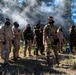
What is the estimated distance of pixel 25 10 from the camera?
4275 cm

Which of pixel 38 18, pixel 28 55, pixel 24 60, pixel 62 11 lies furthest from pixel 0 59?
pixel 62 11

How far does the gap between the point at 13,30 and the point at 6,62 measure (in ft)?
7.41

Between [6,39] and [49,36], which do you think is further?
[6,39]

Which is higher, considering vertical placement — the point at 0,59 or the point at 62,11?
the point at 62,11

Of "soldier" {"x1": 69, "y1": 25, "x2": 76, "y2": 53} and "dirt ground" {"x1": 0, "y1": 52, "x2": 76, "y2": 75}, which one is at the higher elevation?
"soldier" {"x1": 69, "y1": 25, "x2": 76, "y2": 53}

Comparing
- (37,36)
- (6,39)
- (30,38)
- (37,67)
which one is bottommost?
(37,67)

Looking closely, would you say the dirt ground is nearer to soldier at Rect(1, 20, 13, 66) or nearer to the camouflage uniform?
soldier at Rect(1, 20, 13, 66)

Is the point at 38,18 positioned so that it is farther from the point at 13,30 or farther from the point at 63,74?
the point at 63,74

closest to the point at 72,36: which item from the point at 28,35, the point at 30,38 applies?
the point at 30,38

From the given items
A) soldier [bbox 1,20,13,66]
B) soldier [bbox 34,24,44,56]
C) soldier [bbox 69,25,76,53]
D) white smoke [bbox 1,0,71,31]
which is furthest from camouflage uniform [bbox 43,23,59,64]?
white smoke [bbox 1,0,71,31]

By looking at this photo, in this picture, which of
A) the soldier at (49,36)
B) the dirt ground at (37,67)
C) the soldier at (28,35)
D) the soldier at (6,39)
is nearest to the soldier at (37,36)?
the soldier at (28,35)

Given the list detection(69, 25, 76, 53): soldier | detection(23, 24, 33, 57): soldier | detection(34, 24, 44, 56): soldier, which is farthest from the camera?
detection(69, 25, 76, 53): soldier

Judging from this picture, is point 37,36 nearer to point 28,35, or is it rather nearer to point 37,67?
point 28,35

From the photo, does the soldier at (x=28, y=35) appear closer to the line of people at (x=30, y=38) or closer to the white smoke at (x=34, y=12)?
the line of people at (x=30, y=38)
